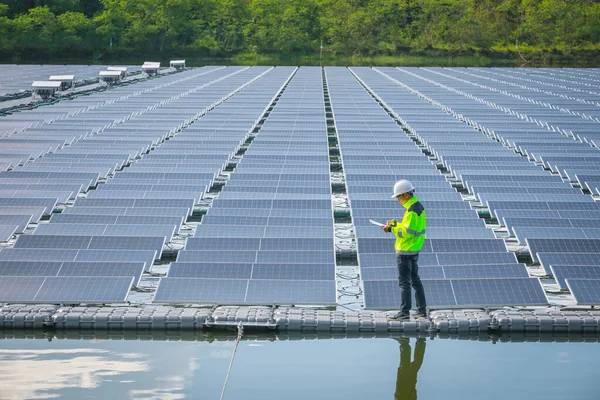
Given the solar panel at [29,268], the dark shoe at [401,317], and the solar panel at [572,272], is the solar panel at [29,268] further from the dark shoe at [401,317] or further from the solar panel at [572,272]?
the solar panel at [572,272]

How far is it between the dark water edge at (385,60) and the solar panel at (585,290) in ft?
364

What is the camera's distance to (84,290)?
51.5 feet

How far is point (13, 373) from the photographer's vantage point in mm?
12562

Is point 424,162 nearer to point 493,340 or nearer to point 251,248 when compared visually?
point 251,248

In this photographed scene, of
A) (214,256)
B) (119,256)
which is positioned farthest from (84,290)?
(214,256)

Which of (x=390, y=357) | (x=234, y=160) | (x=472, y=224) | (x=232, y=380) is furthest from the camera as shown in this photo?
(x=234, y=160)

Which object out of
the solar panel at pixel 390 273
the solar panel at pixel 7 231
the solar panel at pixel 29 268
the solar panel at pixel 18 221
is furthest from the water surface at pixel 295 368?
the solar panel at pixel 18 221

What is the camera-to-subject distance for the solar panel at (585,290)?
1545 cm

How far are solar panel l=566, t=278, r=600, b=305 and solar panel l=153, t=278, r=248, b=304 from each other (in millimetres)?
6297

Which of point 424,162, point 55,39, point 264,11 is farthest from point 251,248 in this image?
point 264,11

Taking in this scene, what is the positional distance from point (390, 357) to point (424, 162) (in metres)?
15.8

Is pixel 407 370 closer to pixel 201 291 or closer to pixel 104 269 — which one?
pixel 201 291

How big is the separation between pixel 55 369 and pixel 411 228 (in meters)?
6.11

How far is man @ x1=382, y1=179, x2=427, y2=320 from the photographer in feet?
44.3
